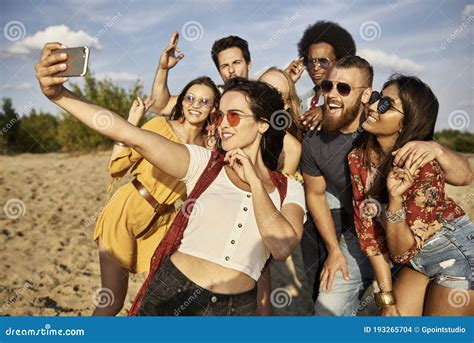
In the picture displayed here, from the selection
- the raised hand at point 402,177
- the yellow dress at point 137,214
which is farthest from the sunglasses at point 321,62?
the raised hand at point 402,177

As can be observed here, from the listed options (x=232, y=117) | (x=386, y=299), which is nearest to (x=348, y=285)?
(x=386, y=299)

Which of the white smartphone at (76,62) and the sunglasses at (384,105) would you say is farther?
the sunglasses at (384,105)

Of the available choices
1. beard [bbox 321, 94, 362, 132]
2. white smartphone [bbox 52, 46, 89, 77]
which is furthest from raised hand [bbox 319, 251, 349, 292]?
white smartphone [bbox 52, 46, 89, 77]

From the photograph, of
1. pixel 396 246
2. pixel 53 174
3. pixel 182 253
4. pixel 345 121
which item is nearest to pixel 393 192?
pixel 396 246

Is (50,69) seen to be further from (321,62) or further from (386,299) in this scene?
(321,62)

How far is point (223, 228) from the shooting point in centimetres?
246

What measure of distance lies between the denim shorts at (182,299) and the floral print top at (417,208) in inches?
37.3

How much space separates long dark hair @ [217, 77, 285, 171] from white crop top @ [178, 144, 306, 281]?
34cm

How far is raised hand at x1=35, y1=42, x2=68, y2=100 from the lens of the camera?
2.30m

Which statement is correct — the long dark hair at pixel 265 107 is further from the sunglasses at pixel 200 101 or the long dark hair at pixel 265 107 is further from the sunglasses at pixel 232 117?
the sunglasses at pixel 200 101

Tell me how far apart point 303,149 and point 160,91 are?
1251 millimetres

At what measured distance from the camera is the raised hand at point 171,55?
13.1 feet

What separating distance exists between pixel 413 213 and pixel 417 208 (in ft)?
0.11

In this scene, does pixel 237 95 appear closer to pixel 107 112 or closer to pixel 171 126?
pixel 107 112
